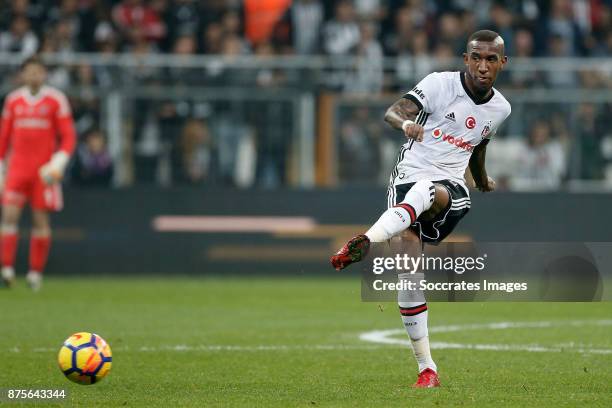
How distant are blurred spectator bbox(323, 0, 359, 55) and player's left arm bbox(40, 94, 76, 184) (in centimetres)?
490

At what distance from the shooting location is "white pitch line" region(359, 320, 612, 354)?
9.71m

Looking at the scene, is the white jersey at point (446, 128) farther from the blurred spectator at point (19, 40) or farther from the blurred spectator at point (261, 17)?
the blurred spectator at point (19, 40)

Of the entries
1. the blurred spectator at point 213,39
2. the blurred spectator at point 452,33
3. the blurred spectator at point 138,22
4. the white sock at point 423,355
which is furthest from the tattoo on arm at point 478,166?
the blurred spectator at point 138,22

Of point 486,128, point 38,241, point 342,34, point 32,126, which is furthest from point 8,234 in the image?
point 486,128

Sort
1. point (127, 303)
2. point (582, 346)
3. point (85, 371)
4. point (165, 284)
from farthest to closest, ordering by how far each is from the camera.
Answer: point (165, 284) → point (127, 303) → point (582, 346) → point (85, 371)

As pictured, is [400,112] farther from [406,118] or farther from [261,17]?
[261,17]

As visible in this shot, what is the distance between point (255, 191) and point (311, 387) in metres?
9.80

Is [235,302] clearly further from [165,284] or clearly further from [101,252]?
[101,252]

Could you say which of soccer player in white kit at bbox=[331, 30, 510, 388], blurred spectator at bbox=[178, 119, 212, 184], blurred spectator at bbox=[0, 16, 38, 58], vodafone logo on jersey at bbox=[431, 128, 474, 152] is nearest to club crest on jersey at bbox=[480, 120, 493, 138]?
soccer player in white kit at bbox=[331, 30, 510, 388]

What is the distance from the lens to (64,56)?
1755 cm

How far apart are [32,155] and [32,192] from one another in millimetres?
441

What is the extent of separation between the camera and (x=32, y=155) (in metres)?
15.3

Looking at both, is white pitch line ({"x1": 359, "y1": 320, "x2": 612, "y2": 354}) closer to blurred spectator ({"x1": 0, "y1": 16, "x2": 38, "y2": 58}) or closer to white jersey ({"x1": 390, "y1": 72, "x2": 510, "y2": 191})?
white jersey ({"x1": 390, "y1": 72, "x2": 510, "y2": 191})

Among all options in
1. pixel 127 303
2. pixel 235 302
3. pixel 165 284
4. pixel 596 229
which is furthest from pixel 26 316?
pixel 596 229
